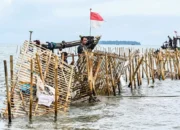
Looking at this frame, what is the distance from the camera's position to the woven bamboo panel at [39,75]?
1719 centimetres

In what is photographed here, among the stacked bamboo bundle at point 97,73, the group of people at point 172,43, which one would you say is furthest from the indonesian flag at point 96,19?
the group of people at point 172,43

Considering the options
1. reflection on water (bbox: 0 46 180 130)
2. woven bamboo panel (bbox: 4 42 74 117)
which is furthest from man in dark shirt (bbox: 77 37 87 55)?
woven bamboo panel (bbox: 4 42 74 117)

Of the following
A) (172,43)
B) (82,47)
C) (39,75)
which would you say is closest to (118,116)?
(39,75)

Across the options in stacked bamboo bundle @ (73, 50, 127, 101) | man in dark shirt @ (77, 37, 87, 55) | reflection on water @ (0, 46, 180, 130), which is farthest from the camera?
man in dark shirt @ (77, 37, 87, 55)

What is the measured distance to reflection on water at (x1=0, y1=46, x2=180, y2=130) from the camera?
1658cm

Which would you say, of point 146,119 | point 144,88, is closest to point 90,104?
point 146,119

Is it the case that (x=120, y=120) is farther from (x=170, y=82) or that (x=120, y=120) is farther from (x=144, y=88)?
(x=170, y=82)

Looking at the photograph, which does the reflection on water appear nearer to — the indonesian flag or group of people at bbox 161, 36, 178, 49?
the indonesian flag

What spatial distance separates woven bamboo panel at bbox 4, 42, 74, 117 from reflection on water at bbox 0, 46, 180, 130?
0.41 metres

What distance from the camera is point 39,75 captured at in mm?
17438

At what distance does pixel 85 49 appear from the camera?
21.9 m

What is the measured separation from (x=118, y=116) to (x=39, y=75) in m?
3.96

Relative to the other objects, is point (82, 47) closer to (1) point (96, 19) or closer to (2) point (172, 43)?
(1) point (96, 19)

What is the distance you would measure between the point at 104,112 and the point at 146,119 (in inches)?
92.2
